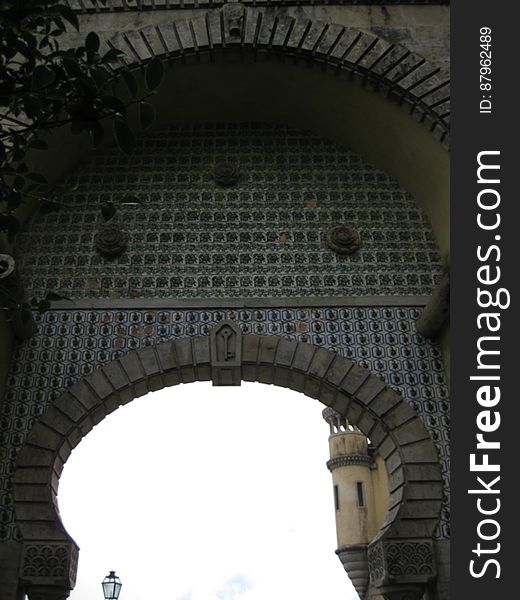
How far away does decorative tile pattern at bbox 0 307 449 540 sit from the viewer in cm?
578

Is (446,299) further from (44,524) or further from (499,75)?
(44,524)

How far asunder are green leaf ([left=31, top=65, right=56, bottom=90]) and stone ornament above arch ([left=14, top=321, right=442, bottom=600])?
3.73 meters

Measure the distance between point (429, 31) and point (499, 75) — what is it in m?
2.75

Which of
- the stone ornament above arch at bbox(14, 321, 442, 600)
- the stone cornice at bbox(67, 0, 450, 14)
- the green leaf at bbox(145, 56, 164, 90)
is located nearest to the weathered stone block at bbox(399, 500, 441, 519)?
the stone ornament above arch at bbox(14, 321, 442, 600)

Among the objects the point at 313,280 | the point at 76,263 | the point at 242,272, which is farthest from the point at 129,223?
the point at 313,280

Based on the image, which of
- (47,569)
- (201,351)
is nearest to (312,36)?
(201,351)

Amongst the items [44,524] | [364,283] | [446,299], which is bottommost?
[44,524]

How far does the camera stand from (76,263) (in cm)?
646

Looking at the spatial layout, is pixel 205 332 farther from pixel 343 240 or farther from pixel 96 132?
pixel 96 132

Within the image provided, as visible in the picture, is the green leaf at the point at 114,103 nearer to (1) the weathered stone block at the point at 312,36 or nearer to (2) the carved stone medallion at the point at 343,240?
(2) the carved stone medallion at the point at 343,240

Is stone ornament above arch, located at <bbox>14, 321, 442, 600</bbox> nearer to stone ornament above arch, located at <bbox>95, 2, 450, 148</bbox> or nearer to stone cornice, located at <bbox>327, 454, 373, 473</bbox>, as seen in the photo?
stone ornament above arch, located at <bbox>95, 2, 450, 148</bbox>

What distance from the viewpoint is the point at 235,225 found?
668 cm

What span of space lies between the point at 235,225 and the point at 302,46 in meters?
1.75

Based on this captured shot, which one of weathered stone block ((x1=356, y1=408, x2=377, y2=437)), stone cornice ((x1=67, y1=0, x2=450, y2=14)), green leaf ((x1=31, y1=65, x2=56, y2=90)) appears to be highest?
stone cornice ((x1=67, y1=0, x2=450, y2=14))
